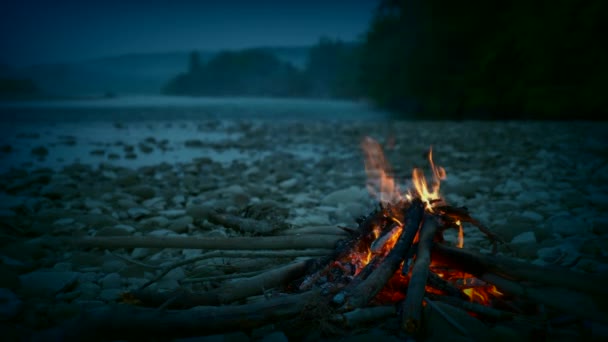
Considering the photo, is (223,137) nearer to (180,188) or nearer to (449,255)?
(180,188)

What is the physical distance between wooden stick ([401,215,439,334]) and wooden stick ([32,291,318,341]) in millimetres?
599

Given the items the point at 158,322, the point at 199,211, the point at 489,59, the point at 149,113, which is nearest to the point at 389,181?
the point at 199,211

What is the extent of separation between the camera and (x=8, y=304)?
6.87ft

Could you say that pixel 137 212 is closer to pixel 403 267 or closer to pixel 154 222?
pixel 154 222

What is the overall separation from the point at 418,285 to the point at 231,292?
1032 millimetres

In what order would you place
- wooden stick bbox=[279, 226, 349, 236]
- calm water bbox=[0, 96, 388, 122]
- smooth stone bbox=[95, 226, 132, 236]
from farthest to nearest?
calm water bbox=[0, 96, 388, 122] < smooth stone bbox=[95, 226, 132, 236] < wooden stick bbox=[279, 226, 349, 236]

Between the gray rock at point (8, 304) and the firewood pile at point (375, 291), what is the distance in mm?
445

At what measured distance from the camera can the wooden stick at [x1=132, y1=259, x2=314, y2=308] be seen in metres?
2.01

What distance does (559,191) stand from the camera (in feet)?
15.5

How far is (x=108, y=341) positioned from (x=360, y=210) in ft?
9.76

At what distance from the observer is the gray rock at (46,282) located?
233 cm

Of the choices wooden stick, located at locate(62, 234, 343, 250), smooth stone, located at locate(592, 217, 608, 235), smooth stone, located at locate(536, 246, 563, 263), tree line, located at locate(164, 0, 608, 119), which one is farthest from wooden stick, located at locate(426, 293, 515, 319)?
tree line, located at locate(164, 0, 608, 119)

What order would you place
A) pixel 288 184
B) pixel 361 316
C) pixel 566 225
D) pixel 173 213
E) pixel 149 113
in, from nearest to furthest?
pixel 361 316
pixel 566 225
pixel 173 213
pixel 288 184
pixel 149 113

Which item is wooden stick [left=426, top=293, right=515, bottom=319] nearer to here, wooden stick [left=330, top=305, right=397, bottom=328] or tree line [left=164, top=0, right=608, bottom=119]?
wooden stick [left=330, top=305, right=397, bottom=328]
